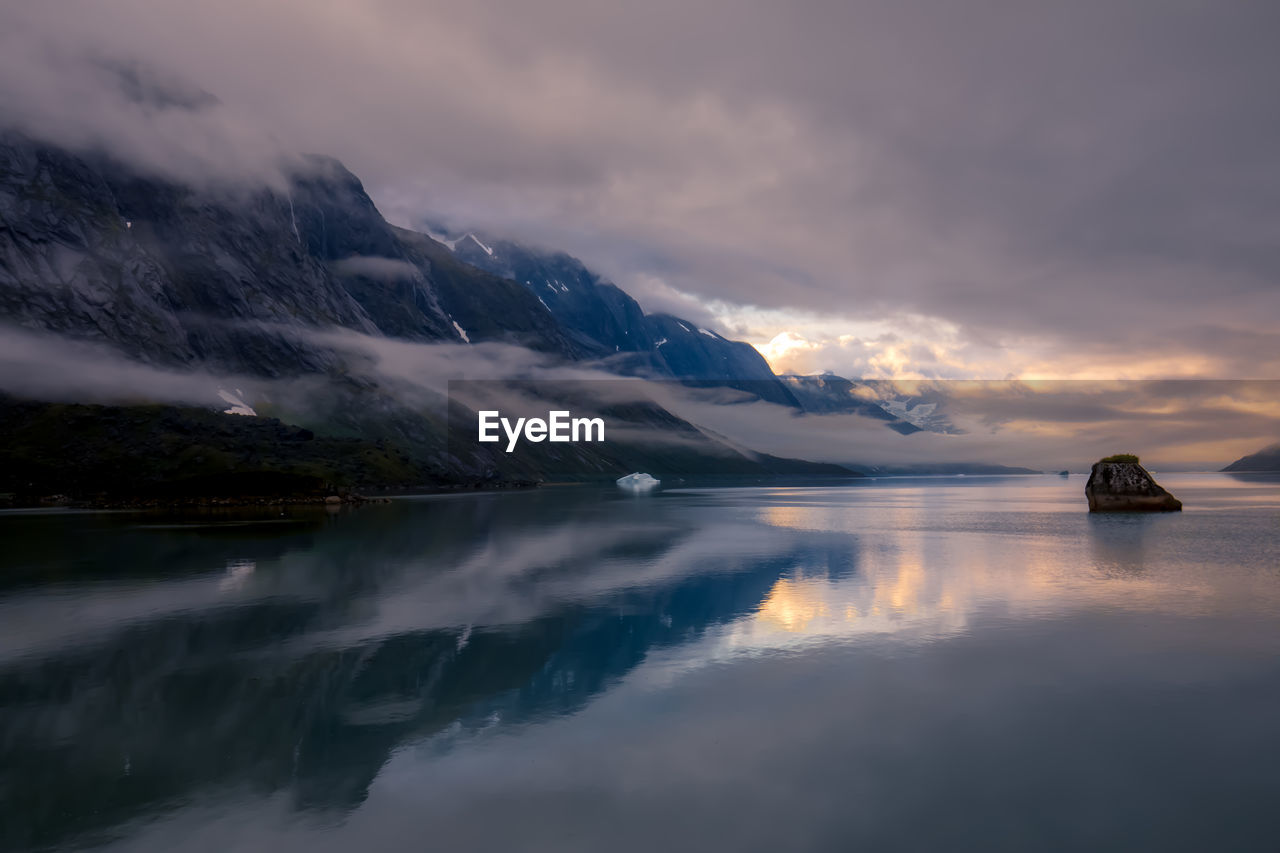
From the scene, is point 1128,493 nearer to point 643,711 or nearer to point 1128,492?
point 1128,492

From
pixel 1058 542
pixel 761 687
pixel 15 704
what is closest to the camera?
pixel 15 704

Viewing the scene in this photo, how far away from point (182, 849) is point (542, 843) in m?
8.39

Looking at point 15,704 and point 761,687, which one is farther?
point 761,687

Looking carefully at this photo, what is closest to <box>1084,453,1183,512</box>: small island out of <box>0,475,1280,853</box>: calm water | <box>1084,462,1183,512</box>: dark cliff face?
<box>1084,462,1183,512</box>: dark cliff face

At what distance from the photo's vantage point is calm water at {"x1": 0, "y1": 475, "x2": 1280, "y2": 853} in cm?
1769

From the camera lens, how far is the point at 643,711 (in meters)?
26.2

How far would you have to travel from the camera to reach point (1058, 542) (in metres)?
84.7

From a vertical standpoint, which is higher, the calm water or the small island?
the small island

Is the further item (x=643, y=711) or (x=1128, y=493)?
(x=1128, y=493)

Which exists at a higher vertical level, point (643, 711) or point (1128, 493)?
point (1128, 493)

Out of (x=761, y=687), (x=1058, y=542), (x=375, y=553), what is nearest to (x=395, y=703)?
(x=761, y=687)

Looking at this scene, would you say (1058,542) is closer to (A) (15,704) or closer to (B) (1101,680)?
(B) (1101,680)

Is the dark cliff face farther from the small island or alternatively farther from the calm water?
the calm water

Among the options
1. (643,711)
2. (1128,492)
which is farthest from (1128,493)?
(643,711)
